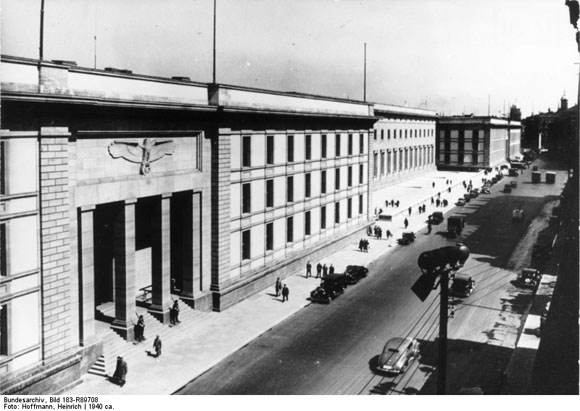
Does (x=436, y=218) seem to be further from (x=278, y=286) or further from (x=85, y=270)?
(x=85, y=270)

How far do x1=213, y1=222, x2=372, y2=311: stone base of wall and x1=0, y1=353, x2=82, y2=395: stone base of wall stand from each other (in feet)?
35.2

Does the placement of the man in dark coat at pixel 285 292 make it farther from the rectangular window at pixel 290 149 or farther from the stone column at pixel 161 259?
the rectangular window at pixel 290 149

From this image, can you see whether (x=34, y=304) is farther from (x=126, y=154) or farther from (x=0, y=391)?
(x=126, y=154)

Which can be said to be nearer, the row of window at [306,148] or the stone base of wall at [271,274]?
the stone base of wall at [271,274]

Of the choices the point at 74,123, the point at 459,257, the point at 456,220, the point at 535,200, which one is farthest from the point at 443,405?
the point at 535,200

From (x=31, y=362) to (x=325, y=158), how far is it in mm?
29577

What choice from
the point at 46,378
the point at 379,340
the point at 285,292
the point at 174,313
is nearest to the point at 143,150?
the point at 174,313

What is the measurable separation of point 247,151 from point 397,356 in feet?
55.1

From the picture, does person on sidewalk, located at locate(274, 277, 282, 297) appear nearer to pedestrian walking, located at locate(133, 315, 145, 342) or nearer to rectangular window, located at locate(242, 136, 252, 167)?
rectangular window, located at locate(242, 136, 252, 167)

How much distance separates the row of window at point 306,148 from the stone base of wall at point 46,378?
650 inches

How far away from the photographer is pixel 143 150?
28.3 metres

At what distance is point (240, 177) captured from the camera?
35.3 m

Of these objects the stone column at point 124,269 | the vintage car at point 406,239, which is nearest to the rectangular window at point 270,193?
the stone column at point 124,269

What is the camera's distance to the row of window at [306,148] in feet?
119
